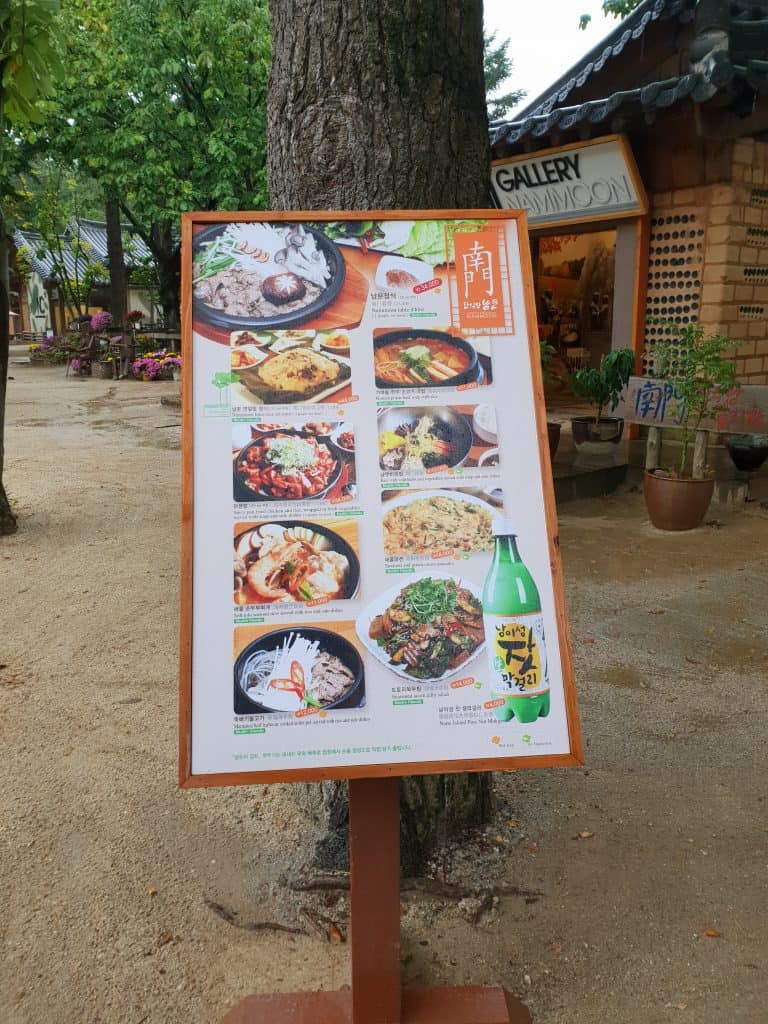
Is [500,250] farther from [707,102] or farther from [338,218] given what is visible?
[707,102]

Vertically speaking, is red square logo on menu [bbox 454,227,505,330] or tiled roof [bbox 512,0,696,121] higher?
tiled roof [bbox 512,0,696,121]

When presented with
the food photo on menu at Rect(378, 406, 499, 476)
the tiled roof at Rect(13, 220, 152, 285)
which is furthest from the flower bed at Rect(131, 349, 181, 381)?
the food photo on menu at Rect(378, 406, 499, 476)

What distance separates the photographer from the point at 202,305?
167cm

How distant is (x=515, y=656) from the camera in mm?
1590

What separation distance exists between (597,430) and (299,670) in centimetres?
658

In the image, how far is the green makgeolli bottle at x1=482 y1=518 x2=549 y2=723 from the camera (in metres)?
1.58

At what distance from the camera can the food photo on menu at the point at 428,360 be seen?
1.67 metres

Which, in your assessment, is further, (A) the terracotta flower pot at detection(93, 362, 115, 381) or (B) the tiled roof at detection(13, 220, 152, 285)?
(B) the tiled roof at detection(13, 220, 152, 285)

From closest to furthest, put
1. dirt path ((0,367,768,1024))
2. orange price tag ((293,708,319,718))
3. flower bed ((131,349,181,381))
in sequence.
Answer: orange price tag ((293,708,319,718)) < dirt path ((0,367,768,1024)) < flower bed ((131,349,181,381))

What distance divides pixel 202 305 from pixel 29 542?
14.6 feet

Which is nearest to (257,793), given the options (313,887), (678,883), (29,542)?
(313,887)

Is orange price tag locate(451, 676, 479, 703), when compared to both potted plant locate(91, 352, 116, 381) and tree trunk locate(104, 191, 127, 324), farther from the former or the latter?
tree trunk locate(104, 191, 127, 324)

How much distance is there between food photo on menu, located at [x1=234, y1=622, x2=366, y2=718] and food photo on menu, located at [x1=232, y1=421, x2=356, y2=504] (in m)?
0.27

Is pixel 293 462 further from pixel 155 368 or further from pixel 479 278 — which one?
pixel 155 368
